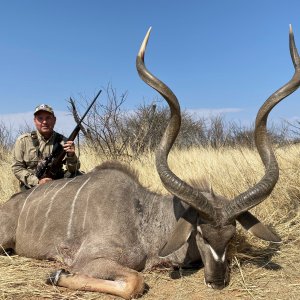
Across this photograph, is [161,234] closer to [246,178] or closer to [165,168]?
[165,168]

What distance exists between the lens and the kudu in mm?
2936

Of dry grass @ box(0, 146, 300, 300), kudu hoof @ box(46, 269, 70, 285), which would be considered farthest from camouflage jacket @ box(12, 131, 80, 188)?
kudu hoof @ box(46, 269, 70, 285)

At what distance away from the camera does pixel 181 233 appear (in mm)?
3031

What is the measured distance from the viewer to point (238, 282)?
9.95 ft

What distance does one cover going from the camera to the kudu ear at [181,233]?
296cm

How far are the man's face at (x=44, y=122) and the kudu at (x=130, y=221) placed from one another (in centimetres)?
102

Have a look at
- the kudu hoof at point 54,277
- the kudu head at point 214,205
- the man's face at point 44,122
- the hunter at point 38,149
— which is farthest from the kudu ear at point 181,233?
the man's face at point 44,122

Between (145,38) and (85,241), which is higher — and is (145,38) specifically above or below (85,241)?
above

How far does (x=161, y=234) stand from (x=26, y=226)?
1294 millimetres

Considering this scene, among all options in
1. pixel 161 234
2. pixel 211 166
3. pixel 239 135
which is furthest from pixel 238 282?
pixel 239 135

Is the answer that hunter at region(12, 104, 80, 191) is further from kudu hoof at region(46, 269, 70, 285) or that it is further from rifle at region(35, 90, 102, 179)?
kudu hoof at region(46, 269, 70, 285)

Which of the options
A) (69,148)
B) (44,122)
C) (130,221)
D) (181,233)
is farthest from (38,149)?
(181,233)

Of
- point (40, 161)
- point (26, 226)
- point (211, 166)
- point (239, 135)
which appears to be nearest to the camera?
point (26, 226)

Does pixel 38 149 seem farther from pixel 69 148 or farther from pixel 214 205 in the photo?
pixel 214 205
